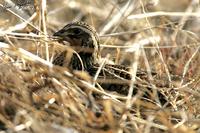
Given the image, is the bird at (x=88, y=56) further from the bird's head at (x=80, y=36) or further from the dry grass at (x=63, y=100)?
the dry grass at (x=63, y=100)

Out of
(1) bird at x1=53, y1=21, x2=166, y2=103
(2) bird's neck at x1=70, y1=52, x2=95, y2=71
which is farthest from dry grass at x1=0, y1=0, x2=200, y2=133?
(2) bird's neck at x1=70, y1=52, x2=95, y2=71

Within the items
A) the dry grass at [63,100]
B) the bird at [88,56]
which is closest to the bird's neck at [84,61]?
the bird at [88,56]

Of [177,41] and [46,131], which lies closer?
[46,131]

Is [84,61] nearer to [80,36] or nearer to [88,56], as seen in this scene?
[88,56]

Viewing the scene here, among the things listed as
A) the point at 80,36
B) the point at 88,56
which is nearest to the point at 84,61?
the point at 88,56

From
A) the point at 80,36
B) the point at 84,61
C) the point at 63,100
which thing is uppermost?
the point at 80,36

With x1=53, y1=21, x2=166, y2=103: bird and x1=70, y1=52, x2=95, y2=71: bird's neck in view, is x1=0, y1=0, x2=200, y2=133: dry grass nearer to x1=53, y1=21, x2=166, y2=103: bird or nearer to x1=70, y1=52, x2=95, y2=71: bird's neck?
x1=53, y1=21, x2=166, y2=103: bird

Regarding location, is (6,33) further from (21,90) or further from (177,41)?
(177,41)

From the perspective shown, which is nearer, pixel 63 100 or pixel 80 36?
pixel 63 100

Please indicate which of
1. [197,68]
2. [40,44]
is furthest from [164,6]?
[40,44]
